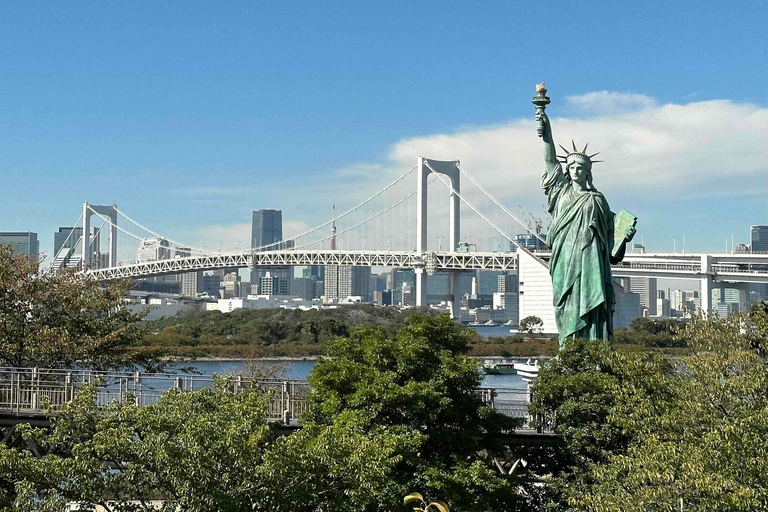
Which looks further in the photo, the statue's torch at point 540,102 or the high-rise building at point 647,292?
the high-rise building at point 647,292

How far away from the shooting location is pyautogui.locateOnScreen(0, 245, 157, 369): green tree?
16.2 metres

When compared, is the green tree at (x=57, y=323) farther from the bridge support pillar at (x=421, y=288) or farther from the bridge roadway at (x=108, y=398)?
the bridge support pillar at (x=421, y=288)

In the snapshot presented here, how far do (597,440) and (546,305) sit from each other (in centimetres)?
4818

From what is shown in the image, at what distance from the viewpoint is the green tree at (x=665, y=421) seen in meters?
9.10

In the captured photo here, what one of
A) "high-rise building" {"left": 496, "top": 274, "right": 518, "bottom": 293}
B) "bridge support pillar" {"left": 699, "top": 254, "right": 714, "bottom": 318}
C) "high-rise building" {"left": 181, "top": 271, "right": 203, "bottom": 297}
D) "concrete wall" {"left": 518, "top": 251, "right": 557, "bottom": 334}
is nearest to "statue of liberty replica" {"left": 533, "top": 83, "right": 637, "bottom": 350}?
"concrete wall" {"left": 518, "top": 251, "right": 557, "bottom": 334}

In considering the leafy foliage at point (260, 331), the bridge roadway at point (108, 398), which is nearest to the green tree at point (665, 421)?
the bridge roadway at point (108, 398)

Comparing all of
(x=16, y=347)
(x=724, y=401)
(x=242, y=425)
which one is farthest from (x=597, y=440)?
(x=16, y=347)

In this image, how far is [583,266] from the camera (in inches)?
575

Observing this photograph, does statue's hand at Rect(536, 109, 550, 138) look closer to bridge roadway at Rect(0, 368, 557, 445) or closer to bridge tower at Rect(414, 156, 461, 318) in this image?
bridge roadway at Rect(0, 368, 557, 445)

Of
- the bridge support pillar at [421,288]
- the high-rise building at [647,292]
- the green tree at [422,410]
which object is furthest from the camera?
the high-rise building at [647,292]

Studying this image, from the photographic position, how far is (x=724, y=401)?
10594 millimetres

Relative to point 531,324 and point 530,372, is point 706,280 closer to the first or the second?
point 531,324

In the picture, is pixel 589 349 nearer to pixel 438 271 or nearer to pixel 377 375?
pixel 377 375

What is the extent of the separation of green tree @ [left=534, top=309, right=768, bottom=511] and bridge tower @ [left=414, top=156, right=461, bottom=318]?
58.9m
